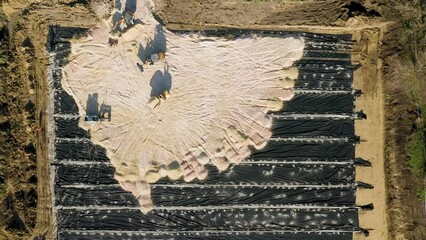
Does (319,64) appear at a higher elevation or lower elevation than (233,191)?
higher

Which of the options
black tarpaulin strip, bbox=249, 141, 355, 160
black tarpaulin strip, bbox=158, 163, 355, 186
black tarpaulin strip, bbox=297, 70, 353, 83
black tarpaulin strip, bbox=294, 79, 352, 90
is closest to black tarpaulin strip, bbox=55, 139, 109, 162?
black tarpaulin strip, bbox=158, 163, 355, 186

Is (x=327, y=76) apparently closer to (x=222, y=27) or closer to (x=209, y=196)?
(x=222, y=27)

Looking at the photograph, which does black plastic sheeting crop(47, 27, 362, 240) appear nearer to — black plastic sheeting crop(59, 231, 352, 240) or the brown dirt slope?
black plastic sheeting crop(59, 231, 352, 240)

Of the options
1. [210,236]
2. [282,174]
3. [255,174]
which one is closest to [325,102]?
[282,174]

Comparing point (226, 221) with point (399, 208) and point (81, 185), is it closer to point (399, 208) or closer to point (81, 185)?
point (81, 185)

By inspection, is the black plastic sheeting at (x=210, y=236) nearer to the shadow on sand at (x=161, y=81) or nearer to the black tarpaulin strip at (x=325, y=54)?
the shadow on sand at (x=161, y=81)

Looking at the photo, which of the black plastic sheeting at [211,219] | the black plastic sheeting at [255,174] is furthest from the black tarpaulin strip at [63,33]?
the black plastic sheeting at [211,219]

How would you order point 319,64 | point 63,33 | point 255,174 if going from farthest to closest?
point 319,64
point 63,33
point 255,174
